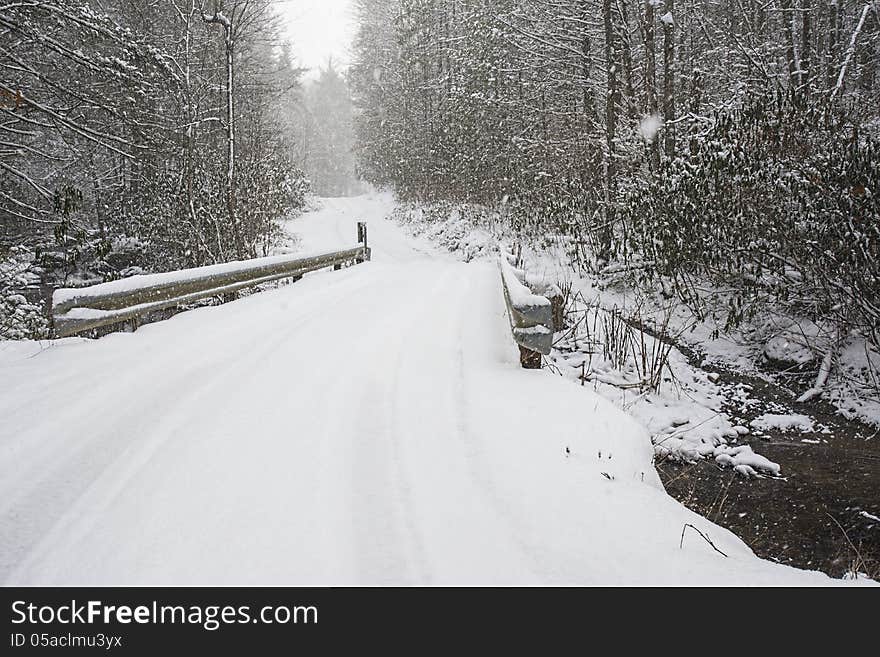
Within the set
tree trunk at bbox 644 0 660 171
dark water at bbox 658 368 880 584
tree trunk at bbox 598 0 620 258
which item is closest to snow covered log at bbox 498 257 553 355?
dark water at bbox 658 368 880 584

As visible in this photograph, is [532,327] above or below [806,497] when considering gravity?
above

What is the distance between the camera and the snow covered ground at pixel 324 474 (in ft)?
7.33

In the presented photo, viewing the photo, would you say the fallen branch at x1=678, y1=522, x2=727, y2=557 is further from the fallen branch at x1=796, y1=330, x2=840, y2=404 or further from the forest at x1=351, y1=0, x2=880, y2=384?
the fallen branch at x1=796, y1=330, x2=840, y2=404

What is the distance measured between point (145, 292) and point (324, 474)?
4.62m

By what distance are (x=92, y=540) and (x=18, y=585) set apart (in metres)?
0.30

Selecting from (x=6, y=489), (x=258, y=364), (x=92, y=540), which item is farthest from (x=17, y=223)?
(x=92, y=540)

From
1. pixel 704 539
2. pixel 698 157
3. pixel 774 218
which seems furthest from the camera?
pixel 698 157

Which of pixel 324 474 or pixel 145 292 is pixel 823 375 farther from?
pixel 145 292

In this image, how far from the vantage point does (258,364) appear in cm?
495

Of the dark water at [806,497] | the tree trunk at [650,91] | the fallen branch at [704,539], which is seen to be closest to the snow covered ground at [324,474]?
the fallen branch at [704,539]

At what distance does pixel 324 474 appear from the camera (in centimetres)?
295

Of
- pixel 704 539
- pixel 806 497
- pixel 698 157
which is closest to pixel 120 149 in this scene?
pixel 698 157

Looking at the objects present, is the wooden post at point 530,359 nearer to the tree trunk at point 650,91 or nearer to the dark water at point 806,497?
the dark water at point 806,497
